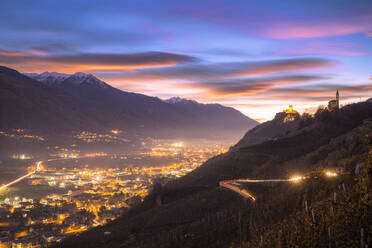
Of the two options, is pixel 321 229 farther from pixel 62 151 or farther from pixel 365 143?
pixel 62 151

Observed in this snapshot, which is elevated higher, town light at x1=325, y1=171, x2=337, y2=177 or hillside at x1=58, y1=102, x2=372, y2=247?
town light at x1=325, y1=171, x2=337, y2=177

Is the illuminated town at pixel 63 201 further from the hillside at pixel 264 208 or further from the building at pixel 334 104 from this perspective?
the building at pixel 334 104

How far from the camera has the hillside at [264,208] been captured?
811 inches

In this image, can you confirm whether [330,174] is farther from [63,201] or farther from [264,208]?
[63,201]

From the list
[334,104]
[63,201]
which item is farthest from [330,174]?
[63,201]

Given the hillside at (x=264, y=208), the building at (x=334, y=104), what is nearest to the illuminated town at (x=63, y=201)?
the hillside at (x=264, y=208)

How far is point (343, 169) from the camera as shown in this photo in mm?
33938

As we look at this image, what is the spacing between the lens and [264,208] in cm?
3194

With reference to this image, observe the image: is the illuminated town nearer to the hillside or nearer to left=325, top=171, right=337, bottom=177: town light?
the hillside

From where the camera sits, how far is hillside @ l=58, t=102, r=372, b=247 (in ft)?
67.6

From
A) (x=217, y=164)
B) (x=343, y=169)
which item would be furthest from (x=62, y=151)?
(x=343, y=169)

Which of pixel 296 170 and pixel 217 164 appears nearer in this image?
pixel 296 170

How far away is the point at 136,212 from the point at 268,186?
20935 millimetres

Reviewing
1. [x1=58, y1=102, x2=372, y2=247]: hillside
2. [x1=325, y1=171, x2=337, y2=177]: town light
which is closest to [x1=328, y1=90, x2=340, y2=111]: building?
[x1=58, y1=102, x2=372, y2=247]: hillside
